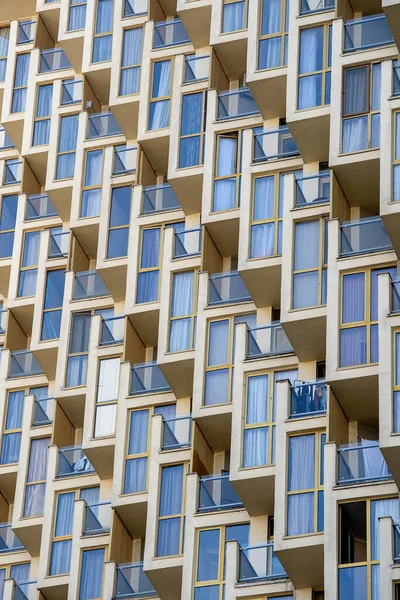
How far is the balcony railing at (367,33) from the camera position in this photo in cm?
4819

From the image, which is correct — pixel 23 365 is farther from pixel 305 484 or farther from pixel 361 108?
pixel 361 108

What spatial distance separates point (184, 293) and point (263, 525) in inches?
308

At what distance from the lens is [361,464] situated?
42750mm

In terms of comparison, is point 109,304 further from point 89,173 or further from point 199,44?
point 199,44

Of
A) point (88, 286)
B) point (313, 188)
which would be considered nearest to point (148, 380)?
point (88, 286)

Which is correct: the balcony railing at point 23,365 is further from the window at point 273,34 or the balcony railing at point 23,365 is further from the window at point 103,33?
the window at point 273,34

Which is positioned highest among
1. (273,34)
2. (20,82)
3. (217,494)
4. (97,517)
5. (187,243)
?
(20,82)

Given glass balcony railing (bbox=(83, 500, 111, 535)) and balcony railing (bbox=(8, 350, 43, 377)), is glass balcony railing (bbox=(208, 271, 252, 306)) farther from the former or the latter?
balcony railing (bbox=(8, 350, 43, 377))

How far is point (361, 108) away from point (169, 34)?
10963 mm

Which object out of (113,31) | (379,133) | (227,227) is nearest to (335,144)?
(379,133)

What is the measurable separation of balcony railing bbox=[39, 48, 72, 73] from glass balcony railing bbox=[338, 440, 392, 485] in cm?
2195

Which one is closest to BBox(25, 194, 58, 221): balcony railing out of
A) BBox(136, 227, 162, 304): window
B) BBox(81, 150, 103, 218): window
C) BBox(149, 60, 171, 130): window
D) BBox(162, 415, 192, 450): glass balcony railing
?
BBox(81, 150, 103, 218): window

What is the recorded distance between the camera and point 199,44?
5569 centimetres

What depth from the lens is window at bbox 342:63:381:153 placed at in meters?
46.6
